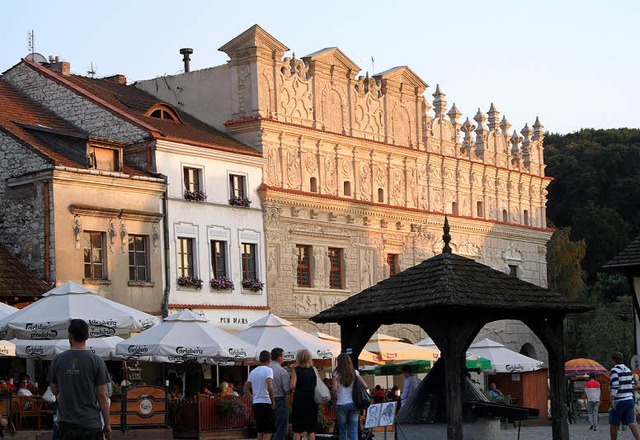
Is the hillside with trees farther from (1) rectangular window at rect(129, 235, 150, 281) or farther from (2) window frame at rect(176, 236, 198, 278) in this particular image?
(1) rectangular window at rect(129, 235, 150, 281)

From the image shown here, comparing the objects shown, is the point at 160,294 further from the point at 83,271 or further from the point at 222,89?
the point at 222,89

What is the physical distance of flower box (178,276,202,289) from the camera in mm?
43375

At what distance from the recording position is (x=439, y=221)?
5622 cm

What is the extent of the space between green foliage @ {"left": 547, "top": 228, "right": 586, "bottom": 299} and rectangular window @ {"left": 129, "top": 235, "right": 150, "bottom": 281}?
107 feet

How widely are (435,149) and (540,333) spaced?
34.0m

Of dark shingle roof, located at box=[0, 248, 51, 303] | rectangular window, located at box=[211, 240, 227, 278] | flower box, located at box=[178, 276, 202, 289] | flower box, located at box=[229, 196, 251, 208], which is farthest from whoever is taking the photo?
flower box, located at box=[229, 196, 251, 208]

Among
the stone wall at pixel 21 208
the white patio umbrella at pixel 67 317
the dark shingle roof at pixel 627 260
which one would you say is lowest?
the white patio umbrella at pixel 67 317

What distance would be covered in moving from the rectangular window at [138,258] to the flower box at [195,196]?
2.26 metres

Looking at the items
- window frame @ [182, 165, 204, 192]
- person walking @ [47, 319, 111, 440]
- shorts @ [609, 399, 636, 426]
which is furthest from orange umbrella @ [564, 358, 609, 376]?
person walking @ [47, 319, 111, 440]

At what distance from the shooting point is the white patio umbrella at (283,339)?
3450 cm

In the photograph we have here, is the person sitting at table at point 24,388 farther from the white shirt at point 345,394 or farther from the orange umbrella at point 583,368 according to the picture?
the orange umbrella at point 583,368

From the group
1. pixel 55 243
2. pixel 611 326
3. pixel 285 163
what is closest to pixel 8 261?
pixel 55 243

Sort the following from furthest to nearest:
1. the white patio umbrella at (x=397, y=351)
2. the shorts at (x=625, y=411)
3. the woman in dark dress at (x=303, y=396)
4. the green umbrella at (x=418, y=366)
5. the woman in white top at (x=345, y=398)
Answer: the green umbrella at (x=418, y=366), the white patio umbrella at (x=397, y=351), the shorts at (x=625, y=411), the woman in white top at (x=345, y=398), the woman in dark dress at (x=303, y=396)

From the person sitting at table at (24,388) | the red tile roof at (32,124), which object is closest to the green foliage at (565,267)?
the red tile roof at (32,124)
